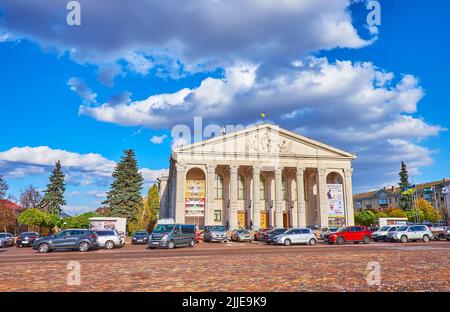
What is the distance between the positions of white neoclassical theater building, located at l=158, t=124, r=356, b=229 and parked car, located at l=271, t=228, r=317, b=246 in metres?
17.6

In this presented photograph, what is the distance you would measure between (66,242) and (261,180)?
122 ft

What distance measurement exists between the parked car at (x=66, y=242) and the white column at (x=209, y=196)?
2420 centimetres

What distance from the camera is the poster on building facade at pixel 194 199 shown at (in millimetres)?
50250

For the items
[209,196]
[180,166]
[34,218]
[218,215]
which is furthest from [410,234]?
[34,218]

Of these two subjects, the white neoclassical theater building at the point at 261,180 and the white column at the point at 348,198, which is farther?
the white column at the point at 348,198

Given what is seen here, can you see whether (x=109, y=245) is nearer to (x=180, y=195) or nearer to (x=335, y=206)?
(x=180, y=195)

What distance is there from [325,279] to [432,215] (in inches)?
3347

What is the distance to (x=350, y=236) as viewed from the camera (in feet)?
107

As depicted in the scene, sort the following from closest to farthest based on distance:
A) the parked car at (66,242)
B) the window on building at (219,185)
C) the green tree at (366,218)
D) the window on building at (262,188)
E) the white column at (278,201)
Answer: the parked car at (66,242) < the white column at (278,201) < the window on building at (219,185) < the window on building at (262,188) < the green tree at (366,218)

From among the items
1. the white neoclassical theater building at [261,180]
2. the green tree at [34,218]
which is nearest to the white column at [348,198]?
the white neoclassical theater building at [261,180]

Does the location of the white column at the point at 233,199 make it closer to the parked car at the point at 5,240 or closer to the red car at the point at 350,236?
the red car at the point at 350,236
